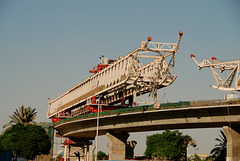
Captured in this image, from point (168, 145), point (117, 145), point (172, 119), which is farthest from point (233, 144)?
point (168, 145)

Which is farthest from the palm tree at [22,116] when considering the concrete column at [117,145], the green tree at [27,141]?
the concrete column at [117,145]

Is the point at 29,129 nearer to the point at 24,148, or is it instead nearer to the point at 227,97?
the point at 24,148

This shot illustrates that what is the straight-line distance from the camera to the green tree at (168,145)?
15750 cm

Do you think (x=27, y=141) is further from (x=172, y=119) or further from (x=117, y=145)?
(x=172, y=119)

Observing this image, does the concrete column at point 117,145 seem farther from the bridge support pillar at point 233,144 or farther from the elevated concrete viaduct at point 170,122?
the bridge support pillar at point 233,144

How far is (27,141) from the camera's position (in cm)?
11338

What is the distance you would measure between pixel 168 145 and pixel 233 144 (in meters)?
110

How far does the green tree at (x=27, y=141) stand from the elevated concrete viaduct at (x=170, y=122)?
109ft

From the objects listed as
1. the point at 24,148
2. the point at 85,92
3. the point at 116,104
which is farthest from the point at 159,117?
the point at 24,148

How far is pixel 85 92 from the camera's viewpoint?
91062mm

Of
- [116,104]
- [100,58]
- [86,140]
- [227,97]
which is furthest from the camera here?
[86,140]

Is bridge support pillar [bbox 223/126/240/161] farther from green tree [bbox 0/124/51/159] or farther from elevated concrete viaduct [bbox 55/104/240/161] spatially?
green tree [bbox 0/124/51/159]

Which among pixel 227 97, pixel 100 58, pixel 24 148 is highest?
pixel 100 58

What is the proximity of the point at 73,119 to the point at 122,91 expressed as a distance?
12998mm
